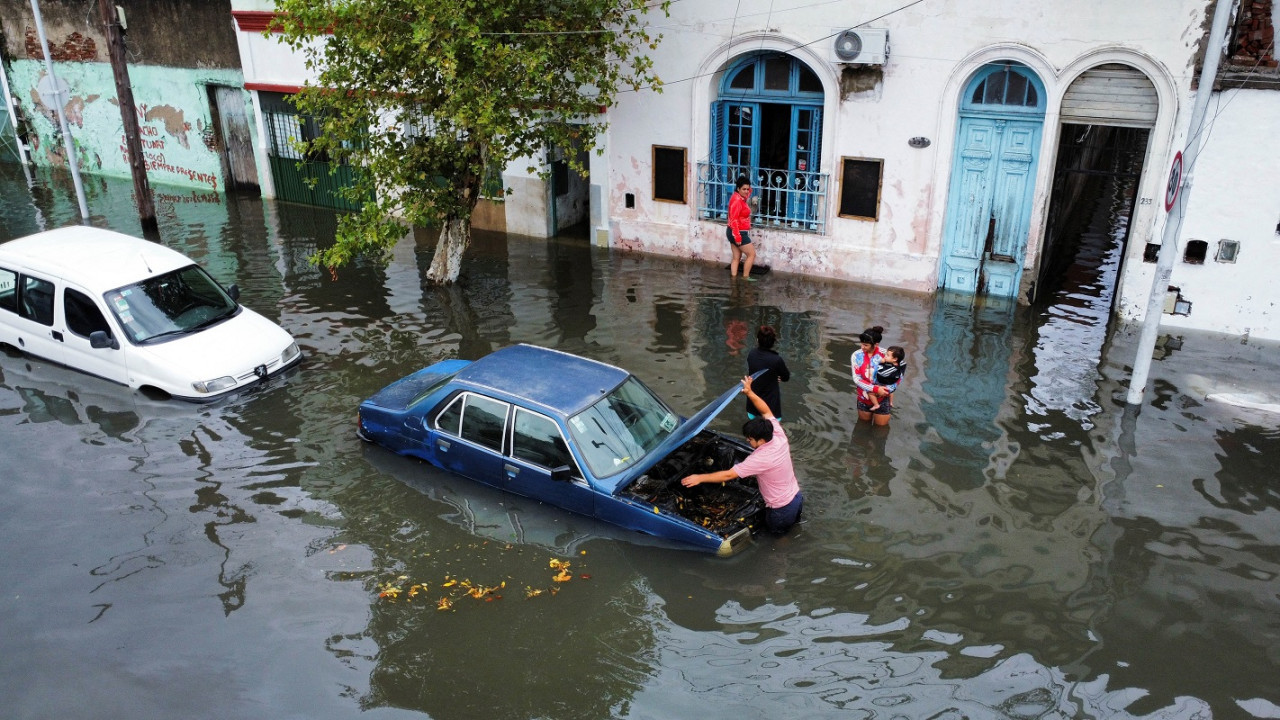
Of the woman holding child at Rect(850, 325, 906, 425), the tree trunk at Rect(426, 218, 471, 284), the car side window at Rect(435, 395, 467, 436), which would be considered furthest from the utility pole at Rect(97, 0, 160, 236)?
the woman holding child at Rect(850, 325, 906, 425)

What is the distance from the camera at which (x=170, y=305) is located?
11094 mm

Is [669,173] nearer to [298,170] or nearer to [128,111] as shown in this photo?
[298,170]

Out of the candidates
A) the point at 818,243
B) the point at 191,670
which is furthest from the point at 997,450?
the point at 191,670

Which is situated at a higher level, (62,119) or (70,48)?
(70,48)

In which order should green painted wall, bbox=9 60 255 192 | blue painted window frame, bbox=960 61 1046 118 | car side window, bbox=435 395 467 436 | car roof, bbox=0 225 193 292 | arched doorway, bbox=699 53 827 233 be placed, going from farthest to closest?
1. green painted wall, bbox=9 60 255 192
2. arched doorway, bbox=699 53 827 233
3. blue painted window frame, bbox=960 61 1046 118
4. car roof, bbox=0 225 193 292
5. car side window, bbox=435 395 467 436

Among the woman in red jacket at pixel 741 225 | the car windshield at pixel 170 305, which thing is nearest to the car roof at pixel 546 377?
the car windshield at pixel 170 305

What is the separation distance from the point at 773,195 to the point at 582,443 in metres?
8.65

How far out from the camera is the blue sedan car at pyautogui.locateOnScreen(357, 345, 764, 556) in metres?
7.88

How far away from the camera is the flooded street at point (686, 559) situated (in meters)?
6.50

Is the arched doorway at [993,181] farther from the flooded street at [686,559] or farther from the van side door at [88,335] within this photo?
the van side door at [88,335]

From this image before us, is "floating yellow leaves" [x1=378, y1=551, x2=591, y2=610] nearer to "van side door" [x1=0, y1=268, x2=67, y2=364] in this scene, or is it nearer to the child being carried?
the child being carried

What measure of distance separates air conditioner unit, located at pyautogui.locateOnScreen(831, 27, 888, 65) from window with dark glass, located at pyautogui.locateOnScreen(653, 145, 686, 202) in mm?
3198

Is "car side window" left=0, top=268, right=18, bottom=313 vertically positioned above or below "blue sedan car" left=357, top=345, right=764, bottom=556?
above

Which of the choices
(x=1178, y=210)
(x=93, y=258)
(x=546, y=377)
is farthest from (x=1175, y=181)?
(x=93, y=258)
